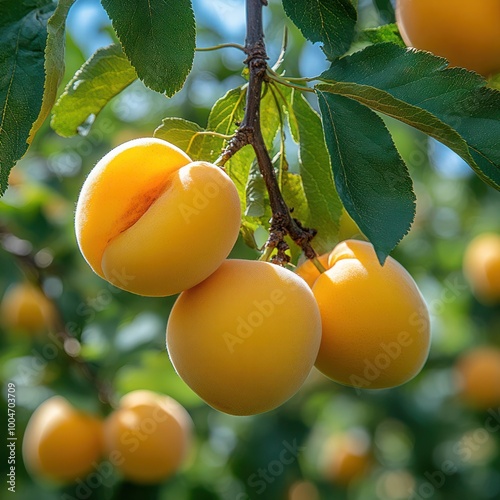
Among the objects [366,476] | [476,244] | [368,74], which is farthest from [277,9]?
[366,476]

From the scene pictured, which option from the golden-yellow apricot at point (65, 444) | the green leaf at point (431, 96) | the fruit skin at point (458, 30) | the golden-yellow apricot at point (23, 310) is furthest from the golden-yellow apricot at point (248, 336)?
the golden-yellow apricot at point (23, 310)

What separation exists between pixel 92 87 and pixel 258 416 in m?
2.02

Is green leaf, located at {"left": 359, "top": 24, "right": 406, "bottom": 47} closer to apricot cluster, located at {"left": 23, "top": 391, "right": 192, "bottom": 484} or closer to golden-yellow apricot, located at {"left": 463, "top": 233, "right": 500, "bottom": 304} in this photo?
apricot cluster, located at {"left": 23, "top": 391, "right": 192, "bottom": 484}

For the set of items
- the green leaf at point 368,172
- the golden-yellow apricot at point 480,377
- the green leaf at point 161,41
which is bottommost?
the golden-yellow apricot at point 480,377

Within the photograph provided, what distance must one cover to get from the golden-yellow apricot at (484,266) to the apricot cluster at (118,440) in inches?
57.4

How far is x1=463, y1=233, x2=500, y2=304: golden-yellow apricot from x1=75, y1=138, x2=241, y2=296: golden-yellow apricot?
7.24ft

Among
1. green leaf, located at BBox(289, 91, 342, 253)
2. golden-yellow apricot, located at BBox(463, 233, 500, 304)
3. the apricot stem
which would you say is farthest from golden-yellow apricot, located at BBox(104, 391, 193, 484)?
golden-yellow apricot, located at BBox(463, 233, 500, 304)

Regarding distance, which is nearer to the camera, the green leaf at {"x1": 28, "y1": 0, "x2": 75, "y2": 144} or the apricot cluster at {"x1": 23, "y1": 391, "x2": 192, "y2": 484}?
the green leaf at {"x1": 28, "y1": 0, "x2": 75, "y2": 144}

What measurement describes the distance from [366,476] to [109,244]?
3011 millimetres

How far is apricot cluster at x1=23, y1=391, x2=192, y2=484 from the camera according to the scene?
5.94ft

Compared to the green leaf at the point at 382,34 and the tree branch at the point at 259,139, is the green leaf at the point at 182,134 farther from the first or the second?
the green leaf at the point at 382,34

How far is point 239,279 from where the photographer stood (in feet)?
2.64

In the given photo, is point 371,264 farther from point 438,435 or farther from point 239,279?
point 438,435

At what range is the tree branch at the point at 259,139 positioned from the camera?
0.88 metres
